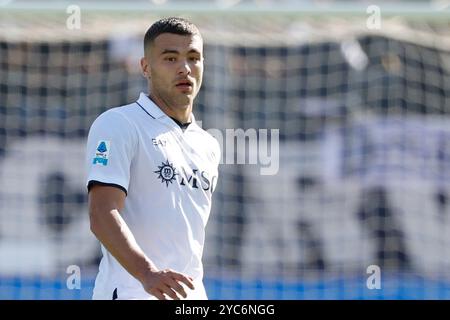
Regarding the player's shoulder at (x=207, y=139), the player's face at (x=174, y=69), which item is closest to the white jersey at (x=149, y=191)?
the player's face at (x=174, y=69)

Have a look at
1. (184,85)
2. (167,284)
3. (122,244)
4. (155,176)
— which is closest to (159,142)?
(155,176)

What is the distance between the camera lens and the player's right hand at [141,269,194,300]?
3.60m

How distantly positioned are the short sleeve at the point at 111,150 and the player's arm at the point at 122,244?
4 cm

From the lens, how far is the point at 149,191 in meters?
4.07

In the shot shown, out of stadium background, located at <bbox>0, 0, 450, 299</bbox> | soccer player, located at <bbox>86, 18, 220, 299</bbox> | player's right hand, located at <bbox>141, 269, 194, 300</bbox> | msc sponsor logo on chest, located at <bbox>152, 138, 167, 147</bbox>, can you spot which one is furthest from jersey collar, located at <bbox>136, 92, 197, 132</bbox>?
stadium background, located at <bbox>0, 0, 450, 299</bbox>

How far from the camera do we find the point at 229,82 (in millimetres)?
8539

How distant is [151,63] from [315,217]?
14.7 feet

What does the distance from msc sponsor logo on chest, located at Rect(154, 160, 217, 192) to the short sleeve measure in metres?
0.13

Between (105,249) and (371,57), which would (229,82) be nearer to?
(371,57)

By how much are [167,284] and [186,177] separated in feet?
2.15

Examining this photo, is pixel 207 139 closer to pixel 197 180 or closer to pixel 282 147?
pixel 197 180

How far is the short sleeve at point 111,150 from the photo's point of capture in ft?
12.9
